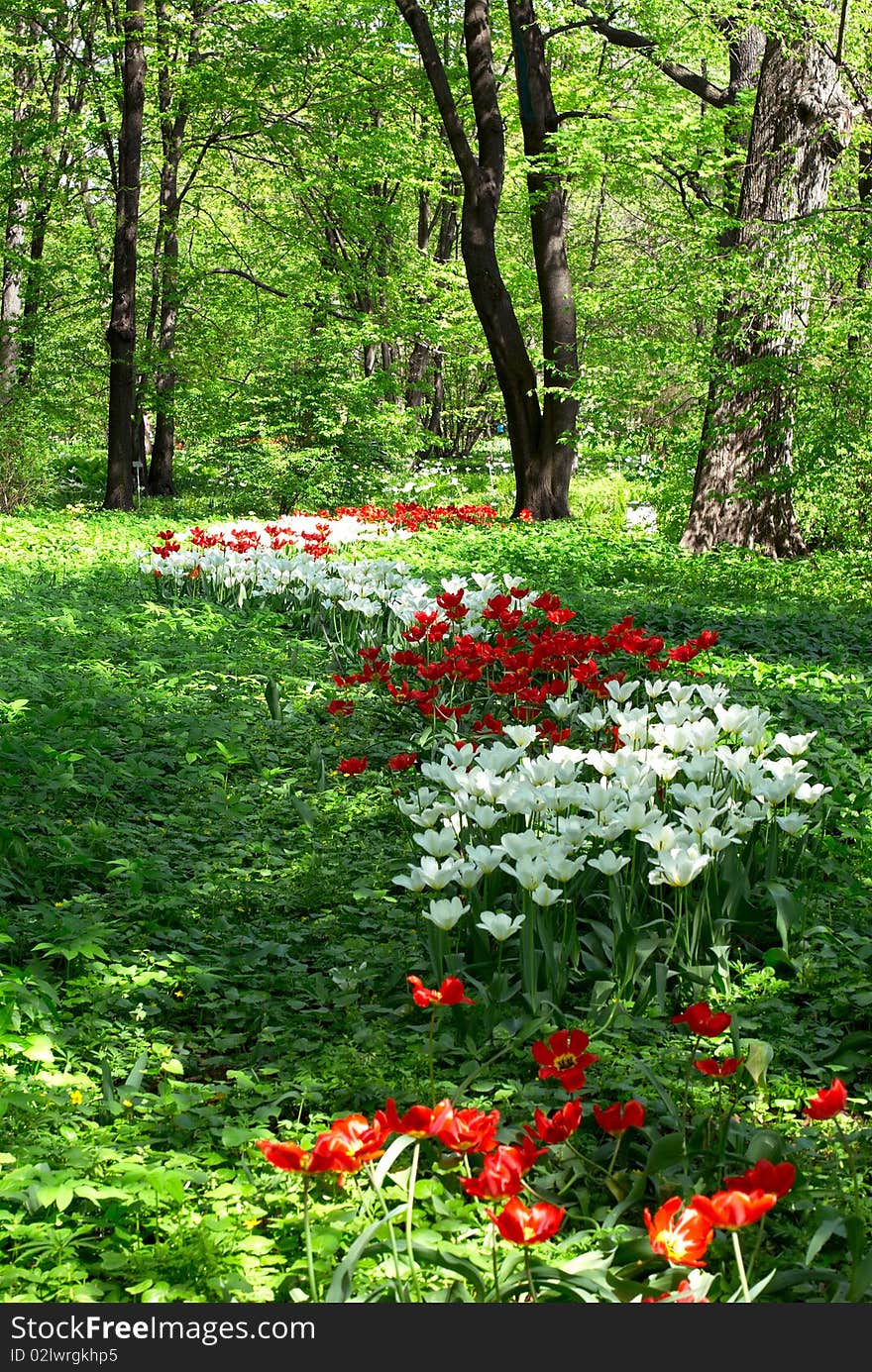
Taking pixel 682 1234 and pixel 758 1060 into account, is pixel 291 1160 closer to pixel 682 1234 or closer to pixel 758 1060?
pixel 682 1234

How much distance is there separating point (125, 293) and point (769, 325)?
9.60 metres

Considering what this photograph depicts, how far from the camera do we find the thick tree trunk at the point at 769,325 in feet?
30.9

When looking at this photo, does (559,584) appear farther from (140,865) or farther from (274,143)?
(274,143)

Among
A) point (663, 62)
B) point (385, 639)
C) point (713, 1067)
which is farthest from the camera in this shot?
point (663, 62)

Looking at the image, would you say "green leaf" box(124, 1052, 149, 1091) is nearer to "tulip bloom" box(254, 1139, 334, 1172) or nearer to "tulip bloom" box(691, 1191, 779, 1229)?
"tulip bloom" box(254, 1139, 334, 1172)

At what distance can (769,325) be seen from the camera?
391 inches

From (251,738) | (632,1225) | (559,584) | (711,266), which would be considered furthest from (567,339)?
(632,1225)

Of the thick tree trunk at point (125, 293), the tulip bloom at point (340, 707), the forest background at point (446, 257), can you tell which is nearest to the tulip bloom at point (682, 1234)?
the tulip bloom at point (340, 707)

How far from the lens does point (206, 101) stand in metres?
17.7

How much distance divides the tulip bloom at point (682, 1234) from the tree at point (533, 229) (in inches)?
478

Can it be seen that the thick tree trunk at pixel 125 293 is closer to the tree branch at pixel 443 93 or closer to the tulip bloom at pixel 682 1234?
the tree branch at pixel 443 93

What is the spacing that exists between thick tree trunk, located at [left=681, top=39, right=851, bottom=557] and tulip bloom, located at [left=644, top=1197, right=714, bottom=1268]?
7824 millimetres

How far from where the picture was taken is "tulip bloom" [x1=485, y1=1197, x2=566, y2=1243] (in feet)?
4.53

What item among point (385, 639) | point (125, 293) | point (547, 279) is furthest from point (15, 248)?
point (385, 639)
